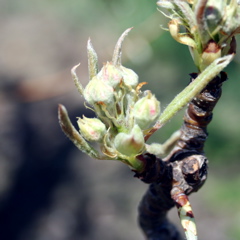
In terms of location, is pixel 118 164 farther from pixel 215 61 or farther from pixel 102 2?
pixel 215 61

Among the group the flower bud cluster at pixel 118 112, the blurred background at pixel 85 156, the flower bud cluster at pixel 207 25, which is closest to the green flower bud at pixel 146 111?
the flower bud cluster at pixel 118 112

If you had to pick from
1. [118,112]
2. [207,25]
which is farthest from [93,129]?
[207,25]

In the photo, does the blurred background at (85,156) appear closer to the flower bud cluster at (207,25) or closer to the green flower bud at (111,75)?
the flower bud cluster at (207,25)

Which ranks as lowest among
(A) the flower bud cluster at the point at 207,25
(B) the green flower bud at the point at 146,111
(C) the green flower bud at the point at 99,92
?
(B) the green flower bud at the point at 146,111

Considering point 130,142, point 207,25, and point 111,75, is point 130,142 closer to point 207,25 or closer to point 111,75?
point 111,75

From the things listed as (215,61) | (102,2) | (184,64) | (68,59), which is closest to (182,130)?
(215,61)

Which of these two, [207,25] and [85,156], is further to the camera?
[85,156]
